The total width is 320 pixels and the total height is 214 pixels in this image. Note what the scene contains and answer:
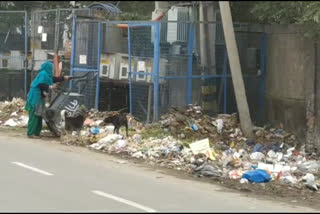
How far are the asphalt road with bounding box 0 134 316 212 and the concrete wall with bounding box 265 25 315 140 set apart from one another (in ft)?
16.8

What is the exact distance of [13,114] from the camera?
1680 cm

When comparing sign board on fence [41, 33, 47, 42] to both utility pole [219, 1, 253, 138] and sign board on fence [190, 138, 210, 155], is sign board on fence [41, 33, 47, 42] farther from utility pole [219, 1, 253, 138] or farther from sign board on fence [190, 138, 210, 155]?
sign board on fence [190, 138, 210, 155]

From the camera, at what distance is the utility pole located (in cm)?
1316

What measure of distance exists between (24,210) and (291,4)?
7.16 metres

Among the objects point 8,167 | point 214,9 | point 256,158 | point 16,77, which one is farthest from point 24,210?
point 16,77

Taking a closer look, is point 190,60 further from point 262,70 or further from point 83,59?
point 83,59

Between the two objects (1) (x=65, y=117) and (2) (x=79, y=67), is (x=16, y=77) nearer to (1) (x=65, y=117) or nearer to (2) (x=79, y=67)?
(2) (x=79, y=67)

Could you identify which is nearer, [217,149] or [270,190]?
[270,190]

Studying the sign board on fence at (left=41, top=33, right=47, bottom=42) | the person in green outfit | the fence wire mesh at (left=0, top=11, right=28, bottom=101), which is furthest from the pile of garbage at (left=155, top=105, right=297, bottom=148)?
the fence wire mesh at (left=0, top=11, right=28, bottom=101)

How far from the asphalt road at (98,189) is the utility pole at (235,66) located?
3.84 m

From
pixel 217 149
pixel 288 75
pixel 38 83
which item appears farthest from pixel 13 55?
pixel 217 149

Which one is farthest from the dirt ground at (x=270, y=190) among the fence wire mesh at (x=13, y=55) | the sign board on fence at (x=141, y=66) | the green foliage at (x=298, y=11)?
the fence wire mesh at (x=13, y=55)

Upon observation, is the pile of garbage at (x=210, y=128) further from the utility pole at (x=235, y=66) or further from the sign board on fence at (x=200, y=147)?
the sign board on fence at (x=200, y=147)

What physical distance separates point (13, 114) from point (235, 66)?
274 inches
